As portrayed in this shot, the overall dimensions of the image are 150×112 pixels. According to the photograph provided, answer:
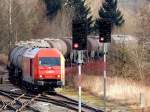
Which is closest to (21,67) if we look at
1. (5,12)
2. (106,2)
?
(5,12)

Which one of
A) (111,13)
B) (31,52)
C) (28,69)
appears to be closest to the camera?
(28,69)

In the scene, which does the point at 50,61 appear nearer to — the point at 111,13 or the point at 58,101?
the point at 58,101

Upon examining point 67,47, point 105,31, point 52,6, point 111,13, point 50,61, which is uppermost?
point 52,6

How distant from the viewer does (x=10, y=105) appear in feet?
89.7

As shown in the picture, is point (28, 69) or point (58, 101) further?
point (28, 69)

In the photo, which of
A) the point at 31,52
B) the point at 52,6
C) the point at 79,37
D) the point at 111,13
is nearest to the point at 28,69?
the point at 31,52

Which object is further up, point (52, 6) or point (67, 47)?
point (52, 6)

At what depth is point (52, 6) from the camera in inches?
3733

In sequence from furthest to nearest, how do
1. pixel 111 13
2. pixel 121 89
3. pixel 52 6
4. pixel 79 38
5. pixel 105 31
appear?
1. pixel 52 6
2. pixel 111 13
3. pixel 121 89
4. pixel 105 31
5. pixel 79 38

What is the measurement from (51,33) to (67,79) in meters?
51.7

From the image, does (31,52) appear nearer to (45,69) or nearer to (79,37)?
(45,69)

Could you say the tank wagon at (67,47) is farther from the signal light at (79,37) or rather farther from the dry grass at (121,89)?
the signal light at (79,37)

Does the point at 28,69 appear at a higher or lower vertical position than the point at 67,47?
lower

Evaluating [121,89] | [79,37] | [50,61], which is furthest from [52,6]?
[79,37]
